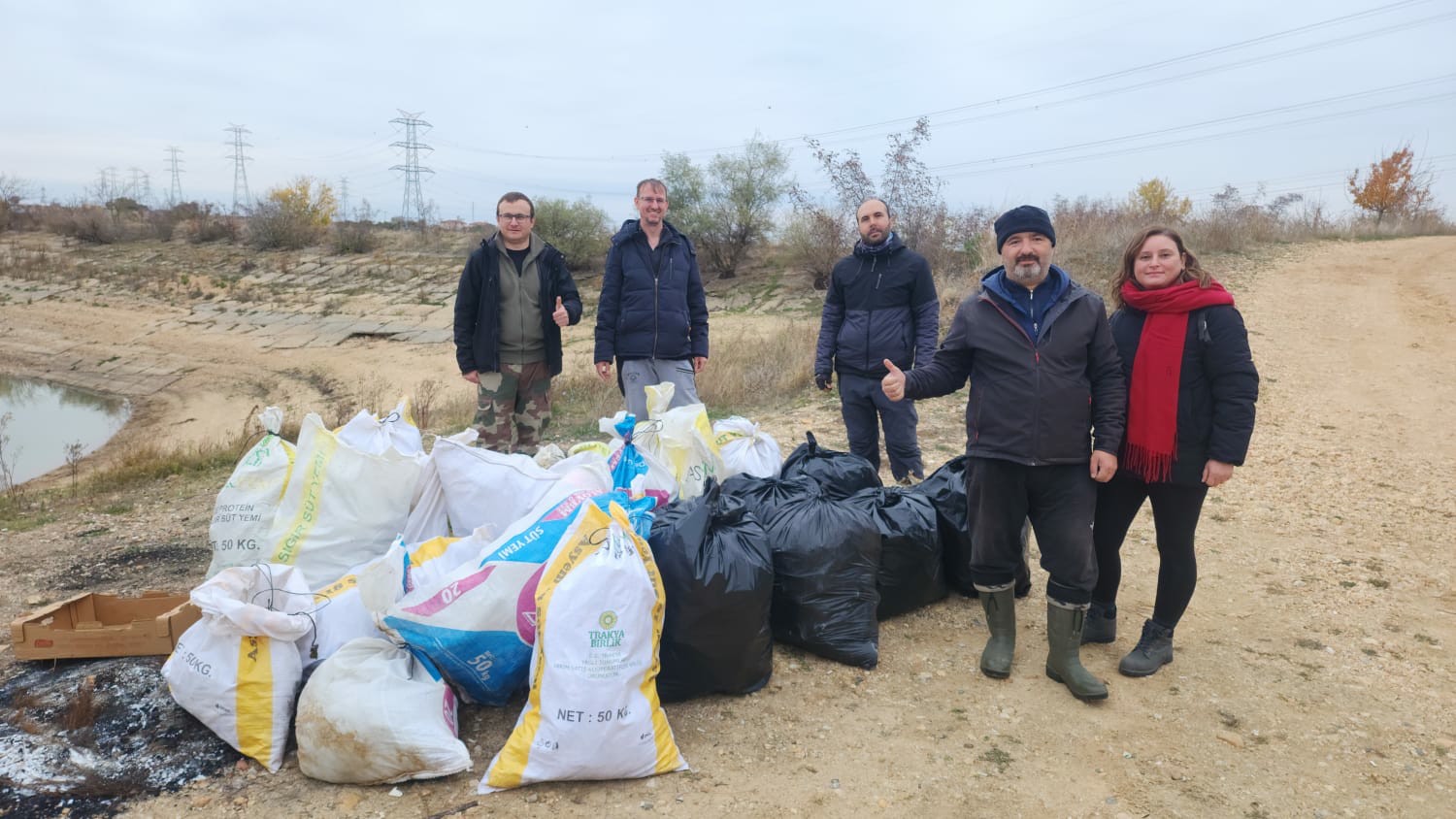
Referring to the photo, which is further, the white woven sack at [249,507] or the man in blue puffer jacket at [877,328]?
the man in blue puffer jacket at [877,328]

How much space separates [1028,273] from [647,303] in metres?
2.36

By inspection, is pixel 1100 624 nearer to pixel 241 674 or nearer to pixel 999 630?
pixel 999 630

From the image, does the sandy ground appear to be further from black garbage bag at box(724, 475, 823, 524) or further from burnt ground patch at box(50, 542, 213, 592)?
black garbage bag at box(724, 475, 823, 524)

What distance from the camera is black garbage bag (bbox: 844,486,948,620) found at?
131 inches

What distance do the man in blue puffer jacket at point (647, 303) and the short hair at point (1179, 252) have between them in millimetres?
2309

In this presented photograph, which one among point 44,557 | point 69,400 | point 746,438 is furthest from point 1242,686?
point 69,400

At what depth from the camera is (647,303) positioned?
467 centimetres

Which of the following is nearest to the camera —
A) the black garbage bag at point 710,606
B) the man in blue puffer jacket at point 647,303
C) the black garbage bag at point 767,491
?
the black garbage bag at point 710,606

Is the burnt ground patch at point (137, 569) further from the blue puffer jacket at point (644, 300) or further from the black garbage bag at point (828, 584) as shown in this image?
the black garbage bag at point (828, 584)

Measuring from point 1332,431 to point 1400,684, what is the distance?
444 cm

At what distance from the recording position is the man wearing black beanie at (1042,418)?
2.76m

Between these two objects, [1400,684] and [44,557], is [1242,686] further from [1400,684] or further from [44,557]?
[44,557]

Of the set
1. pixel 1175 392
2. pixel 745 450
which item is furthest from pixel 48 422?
pixel 1175 392

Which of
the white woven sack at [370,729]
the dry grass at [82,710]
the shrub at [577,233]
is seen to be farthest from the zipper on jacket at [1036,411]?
the shrub at [577,233]
